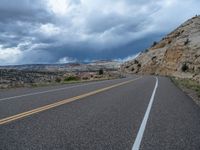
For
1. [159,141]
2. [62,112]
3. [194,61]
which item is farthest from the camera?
[194,61]

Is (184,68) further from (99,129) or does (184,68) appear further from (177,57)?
(99,129)

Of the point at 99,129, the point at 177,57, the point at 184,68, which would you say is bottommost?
the point at 184,68

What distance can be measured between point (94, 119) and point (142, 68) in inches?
4305

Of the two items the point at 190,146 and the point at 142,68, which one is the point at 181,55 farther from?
the point at 190,146

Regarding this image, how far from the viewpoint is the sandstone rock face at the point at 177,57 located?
84.0 m

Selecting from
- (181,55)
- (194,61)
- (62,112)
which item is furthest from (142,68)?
(62,112)

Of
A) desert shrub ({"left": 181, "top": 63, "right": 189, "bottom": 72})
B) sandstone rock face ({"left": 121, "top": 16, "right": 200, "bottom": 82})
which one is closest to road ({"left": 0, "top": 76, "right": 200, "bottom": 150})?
sandstone rock face ({"left": 121, "top": 16, "right": 200, "bottom": 82})

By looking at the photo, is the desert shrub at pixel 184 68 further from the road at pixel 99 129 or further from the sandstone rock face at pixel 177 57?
the road at pixel 99 129

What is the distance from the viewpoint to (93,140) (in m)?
7.19

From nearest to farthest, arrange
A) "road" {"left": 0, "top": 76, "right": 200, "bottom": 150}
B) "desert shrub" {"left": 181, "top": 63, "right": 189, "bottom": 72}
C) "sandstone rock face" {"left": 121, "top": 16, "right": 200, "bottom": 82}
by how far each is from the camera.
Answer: "road" {"left": 0, "top": 76, "right": 200, "bottom": 150} → "desert shrub" {"left": 181, "top": 63, "right": 189, "bottom": 72} → "sandstone rock face" {"left": 121, "top": 16, "right": 200, "bottom": 82}

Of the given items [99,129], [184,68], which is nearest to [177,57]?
[184,68]

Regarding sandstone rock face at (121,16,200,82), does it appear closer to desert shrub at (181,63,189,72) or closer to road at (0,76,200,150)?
desert shrub at (181,63,189,72)

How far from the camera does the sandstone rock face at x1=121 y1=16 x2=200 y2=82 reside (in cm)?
8401

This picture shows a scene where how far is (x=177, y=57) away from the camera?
9638cm
